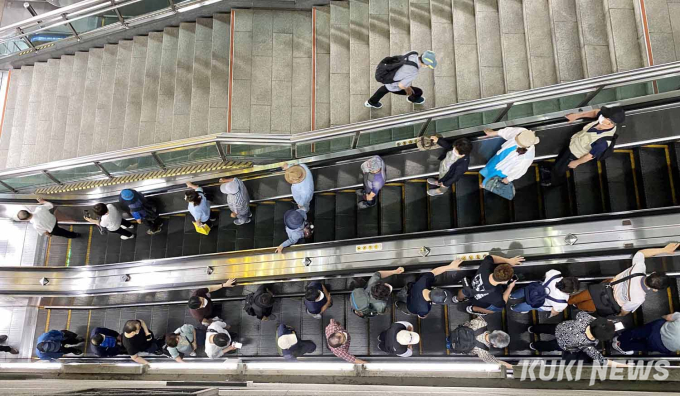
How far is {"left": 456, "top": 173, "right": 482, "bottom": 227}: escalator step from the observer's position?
6520 mm

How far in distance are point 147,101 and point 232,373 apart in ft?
20.0

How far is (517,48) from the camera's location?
6.27 metres

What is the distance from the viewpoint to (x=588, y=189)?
6.00 metres

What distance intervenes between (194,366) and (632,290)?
6.59 meters

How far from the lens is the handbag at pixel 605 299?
4863 millimetres

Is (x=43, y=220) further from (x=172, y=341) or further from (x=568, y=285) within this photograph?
(x=568, y=285)

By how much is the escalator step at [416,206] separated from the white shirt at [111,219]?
5.49m

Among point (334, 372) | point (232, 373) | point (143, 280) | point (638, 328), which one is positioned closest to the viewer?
point (638, 328)

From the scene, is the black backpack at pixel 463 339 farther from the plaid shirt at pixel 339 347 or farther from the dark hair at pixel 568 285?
the plaid shirt at pixel 339 347

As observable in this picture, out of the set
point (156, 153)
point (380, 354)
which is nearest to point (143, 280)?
point (156, 153)

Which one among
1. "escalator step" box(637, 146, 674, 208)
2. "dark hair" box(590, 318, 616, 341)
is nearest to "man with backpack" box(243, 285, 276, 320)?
"dark hair" box(590, 318, 616, 341)

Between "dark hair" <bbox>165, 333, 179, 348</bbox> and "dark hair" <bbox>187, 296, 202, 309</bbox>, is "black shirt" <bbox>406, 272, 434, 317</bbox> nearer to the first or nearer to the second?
"dark hair" <bbox>187, 296, 202, 309</bbox>

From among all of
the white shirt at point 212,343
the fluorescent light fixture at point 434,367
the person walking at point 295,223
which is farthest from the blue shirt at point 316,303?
the white shirt at point 212,343

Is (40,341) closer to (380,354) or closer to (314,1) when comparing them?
(380,354)
